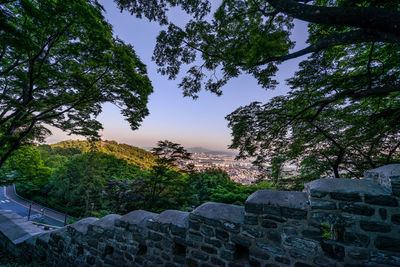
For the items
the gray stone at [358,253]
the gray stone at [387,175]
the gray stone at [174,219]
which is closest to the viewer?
the gray stone at [387,175]

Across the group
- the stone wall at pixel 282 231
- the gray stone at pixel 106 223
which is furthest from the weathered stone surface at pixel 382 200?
the gray stone at pixel 106 223

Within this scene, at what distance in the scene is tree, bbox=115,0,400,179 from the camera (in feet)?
7.43

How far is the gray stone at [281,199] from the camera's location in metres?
1.63

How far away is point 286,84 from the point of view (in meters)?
4.22

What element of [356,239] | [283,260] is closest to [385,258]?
[356,239]

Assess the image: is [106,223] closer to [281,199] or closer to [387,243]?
[281,199]

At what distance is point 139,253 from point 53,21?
18.8 feet

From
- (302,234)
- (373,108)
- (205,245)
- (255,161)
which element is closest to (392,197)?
(302,234)

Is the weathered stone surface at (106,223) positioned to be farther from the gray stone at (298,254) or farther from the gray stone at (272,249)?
the gray stone at (298,254)

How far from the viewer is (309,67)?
3.89 meters

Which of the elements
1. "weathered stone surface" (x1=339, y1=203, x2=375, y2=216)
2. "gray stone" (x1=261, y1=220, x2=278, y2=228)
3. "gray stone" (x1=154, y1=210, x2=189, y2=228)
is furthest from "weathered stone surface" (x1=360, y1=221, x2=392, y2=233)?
"gray stone" (x1=154, y1=210, x2=189, y2=228)

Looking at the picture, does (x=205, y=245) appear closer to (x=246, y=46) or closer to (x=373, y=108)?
(x=246, y=46)

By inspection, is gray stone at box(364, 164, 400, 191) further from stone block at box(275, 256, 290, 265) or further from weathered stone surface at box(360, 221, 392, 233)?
stone block at box(275, 256, 290, 265)

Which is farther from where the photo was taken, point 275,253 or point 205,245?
point 205,245
